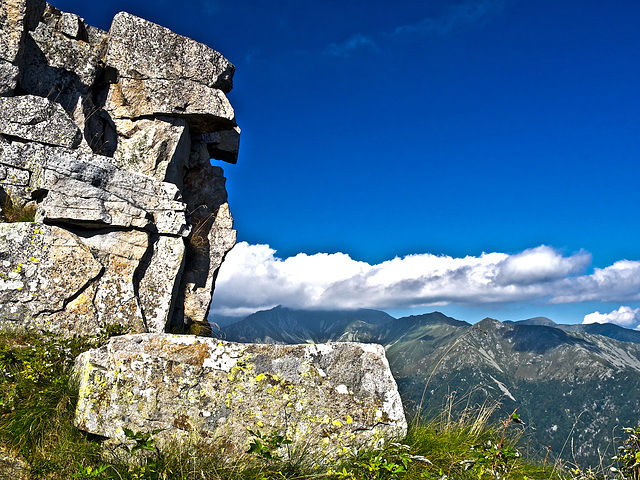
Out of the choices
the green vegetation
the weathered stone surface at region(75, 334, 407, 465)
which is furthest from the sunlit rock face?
the weathered stone surface at region(75, 334, 407, 465)

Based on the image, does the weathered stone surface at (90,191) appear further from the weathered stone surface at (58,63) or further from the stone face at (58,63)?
the stone face at (58,63)

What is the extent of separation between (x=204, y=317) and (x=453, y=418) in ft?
31.8

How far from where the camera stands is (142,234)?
461 inches

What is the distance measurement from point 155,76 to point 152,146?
8.77 feet

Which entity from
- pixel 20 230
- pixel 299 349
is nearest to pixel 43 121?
pixel 20 230

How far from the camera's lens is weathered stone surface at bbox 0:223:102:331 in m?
9.26

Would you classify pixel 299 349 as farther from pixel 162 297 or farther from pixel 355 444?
pixel 162 297

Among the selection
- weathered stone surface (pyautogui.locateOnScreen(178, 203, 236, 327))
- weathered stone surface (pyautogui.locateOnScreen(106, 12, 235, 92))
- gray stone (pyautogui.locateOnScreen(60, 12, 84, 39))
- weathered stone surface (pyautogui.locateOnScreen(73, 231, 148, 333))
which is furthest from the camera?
weathered stone surface (pyautogui.locateOnScreen(106, 12, 235, 92))

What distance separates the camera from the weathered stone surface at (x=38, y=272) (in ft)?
30.4

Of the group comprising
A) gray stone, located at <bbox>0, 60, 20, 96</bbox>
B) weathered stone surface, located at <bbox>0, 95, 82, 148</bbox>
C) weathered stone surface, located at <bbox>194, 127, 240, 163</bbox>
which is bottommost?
weathered stone surface, located at <bbox>0, 95, 82, 148</bbox>

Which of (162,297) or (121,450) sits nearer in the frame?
(121,450)

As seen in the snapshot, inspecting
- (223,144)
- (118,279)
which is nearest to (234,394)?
(118,279)

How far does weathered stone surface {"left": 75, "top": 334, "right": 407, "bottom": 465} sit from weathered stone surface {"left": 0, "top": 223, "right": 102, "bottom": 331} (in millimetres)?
3890

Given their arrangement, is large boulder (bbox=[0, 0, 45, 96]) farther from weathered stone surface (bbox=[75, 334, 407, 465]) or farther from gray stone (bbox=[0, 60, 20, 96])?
weathered stone surface (bbox=[75, 334, 407, 465])
